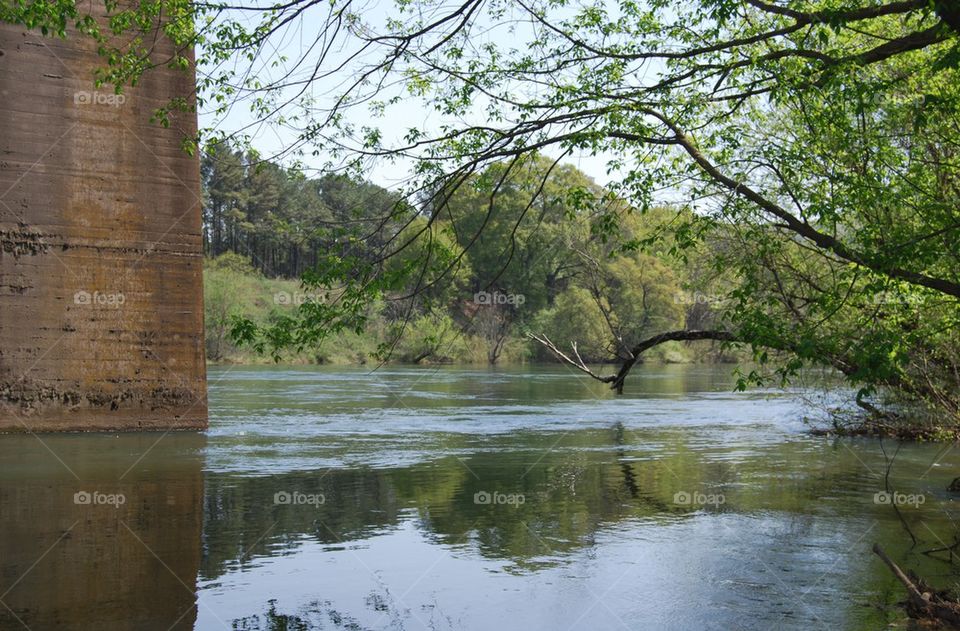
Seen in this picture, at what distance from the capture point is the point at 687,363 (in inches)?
2842

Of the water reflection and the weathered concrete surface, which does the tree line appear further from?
the water reflection

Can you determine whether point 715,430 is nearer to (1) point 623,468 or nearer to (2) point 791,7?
(1) point 623,468

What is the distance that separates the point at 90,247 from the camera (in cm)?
1875

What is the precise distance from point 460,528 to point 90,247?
10.2m

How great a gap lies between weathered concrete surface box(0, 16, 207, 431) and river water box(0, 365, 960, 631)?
2.89 feet

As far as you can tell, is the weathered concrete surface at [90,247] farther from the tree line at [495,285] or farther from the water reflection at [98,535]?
the tree line at [495,285]

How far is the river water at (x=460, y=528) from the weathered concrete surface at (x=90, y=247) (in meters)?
0.88

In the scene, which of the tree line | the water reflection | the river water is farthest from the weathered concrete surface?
the tree line

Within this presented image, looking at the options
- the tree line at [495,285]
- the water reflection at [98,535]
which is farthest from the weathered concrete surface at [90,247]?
the tree line at [495,285]

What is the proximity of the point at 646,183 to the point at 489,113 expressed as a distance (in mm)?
2037

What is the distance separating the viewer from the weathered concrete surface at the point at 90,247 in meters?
18.3

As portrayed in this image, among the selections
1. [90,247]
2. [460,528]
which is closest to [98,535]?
[460,528]

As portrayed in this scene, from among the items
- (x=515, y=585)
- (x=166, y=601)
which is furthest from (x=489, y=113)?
(x=166, y=601)

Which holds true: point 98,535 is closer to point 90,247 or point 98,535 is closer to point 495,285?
point 90,247
